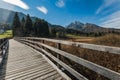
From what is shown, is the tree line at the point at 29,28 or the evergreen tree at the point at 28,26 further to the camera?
the tree line at the point at 29,28

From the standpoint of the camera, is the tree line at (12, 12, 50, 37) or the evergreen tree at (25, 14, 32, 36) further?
the tree line at (12, 12, 50, 37)

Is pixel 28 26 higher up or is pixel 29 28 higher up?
pixel 28 26

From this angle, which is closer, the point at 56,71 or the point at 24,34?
the point at 56,71

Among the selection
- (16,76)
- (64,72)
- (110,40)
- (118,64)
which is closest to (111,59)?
(118,64)

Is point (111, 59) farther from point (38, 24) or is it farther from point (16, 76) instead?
point (38, 24)

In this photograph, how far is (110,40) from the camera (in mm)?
8641

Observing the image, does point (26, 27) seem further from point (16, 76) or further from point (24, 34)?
point (16, 76)

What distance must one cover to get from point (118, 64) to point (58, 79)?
1899 mm

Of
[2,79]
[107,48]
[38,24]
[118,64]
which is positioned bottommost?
[2,79]

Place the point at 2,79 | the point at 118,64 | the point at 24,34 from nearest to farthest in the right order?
the point at 118,64 → the point at 2,79 → the point at 24,34

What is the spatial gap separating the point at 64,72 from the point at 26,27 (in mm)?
75950

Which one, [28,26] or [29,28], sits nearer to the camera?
[28,26]

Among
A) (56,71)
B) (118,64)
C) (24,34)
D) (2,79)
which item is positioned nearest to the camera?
(118,64)

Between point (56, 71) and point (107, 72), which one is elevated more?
point (107, 72)
